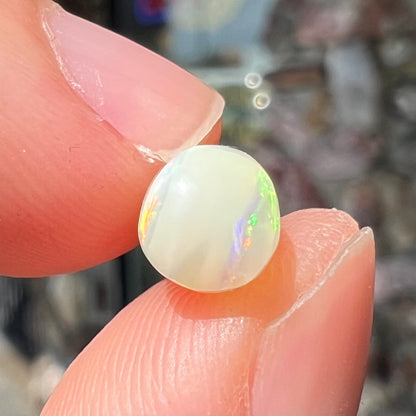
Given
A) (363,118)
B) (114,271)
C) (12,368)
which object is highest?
(363,118)

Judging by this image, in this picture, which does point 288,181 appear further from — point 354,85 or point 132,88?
point 132,88

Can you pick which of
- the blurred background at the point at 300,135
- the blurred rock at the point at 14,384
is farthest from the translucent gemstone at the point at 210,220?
the blurred rock at the point at 14,384

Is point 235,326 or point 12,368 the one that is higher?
point 235,326

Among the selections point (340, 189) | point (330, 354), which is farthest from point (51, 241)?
point (340, 189)

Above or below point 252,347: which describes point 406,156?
below

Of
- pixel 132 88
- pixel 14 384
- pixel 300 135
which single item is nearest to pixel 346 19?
pixel 300 135

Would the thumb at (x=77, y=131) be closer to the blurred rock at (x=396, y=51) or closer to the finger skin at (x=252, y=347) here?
the finger skin at (x=252, y=347)

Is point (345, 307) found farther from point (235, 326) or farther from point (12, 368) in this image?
point (12, 368)
